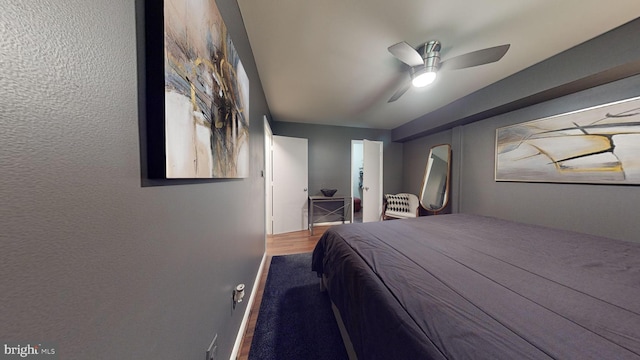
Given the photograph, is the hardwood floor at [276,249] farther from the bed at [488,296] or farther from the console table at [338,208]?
the bed at [488,296]

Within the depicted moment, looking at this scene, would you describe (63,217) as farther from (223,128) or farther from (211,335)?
(211,335)

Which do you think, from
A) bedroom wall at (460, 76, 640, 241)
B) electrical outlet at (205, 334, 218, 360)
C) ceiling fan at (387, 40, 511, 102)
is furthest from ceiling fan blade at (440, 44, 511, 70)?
electrical outlet at (205, 334, 218, 360)

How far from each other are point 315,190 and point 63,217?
3.42 metres

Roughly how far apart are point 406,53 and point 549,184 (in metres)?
2.06

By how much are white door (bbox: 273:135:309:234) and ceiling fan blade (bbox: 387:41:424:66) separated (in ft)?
7.29

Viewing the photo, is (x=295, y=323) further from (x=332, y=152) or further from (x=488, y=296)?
(x=332, y=152)

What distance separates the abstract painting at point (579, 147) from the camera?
1449mm

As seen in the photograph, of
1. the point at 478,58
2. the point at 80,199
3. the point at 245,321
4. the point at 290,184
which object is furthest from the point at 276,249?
the point at 478,58

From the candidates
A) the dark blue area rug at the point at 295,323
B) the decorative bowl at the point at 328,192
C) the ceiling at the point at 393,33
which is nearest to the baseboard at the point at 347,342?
the dark blue area rug at the point at 295,323

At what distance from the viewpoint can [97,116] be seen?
1.20 ft

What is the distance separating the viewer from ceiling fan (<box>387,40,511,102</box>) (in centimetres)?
134

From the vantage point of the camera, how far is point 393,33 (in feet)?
4.61

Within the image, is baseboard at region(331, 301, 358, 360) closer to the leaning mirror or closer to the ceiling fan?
the ceiling fan

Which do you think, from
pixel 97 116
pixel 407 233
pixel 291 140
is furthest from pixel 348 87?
pixel 97 116
